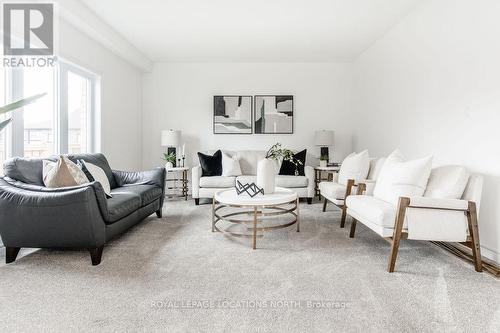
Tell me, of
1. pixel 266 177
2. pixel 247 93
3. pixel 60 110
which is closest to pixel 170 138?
pixel 247 93

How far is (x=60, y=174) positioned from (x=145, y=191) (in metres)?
0.98

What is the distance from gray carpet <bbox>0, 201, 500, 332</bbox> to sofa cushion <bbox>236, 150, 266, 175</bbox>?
2.46m

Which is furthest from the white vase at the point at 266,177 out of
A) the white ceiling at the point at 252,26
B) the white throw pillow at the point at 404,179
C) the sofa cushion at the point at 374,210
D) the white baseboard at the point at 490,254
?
the white baseboard at the point at 490,254

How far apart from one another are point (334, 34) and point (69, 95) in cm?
394

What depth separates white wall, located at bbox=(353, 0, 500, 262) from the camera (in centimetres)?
260

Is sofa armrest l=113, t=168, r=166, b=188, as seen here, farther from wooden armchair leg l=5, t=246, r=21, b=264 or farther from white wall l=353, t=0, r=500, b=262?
white wall l=353, t=0, r=500, b=262

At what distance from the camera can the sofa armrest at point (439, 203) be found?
2328mm

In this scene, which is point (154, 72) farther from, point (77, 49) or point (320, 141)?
point (320, 141)

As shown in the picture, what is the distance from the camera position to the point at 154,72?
6.11 metres

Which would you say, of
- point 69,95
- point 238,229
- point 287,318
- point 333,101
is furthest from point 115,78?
point 287,318

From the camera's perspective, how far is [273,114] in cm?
606
